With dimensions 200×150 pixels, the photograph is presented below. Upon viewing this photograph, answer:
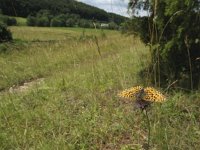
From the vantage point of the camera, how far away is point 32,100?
6.63 m

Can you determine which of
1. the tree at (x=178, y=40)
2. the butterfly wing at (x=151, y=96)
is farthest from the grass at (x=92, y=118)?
the butterfly wing at (x=151, y=96)

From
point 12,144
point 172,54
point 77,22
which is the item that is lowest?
point 12,144

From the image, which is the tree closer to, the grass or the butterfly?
the grass

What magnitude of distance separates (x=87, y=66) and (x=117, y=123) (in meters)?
4.34

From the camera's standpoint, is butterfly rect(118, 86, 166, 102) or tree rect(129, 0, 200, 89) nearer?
butterfly rect(118, 86, 166, 102)

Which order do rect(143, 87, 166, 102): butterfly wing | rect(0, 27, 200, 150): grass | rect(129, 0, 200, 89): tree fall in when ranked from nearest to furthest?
rect(143, 87, 166, 102): butterfly wing < rect(0, 27, 200, 150): grass < rect(129, 0, 200, 89): tree

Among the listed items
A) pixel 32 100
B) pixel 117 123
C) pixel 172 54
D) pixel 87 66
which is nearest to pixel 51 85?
pixel 32 100

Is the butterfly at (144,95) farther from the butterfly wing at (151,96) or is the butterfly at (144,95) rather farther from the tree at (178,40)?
the tree at (178,40)

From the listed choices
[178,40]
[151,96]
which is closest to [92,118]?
[178,40]

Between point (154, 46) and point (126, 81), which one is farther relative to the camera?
point (126, 81)

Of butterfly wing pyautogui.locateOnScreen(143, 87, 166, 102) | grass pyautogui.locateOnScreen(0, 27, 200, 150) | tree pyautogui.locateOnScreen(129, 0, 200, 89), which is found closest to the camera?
butterfly wing pyautogui.locateOnScreen(143, 87, 166, 102)

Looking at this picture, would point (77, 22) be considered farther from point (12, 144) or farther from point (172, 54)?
point (12, 144)

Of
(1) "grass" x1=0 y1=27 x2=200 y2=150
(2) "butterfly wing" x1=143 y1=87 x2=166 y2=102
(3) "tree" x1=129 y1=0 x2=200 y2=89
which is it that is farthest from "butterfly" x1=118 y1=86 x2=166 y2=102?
(3) "tree" x1=129 y1=0 x2=200 y2=89

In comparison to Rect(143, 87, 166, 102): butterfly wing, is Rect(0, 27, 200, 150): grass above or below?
below
